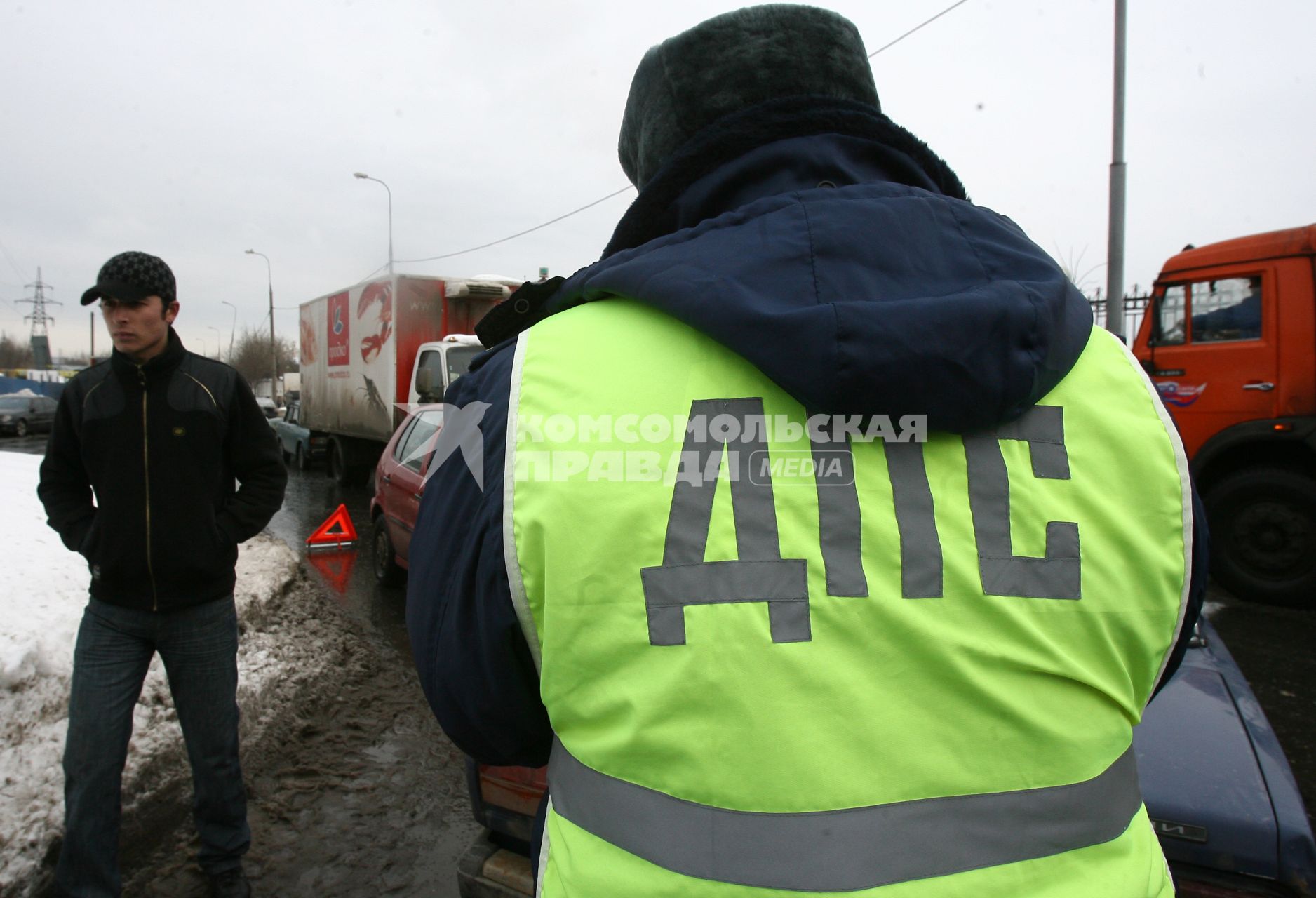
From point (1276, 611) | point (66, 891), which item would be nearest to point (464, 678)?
point (66, 891)

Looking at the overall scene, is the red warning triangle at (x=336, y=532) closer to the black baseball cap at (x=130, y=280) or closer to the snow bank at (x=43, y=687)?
the snow bank at (x=43, y=687)

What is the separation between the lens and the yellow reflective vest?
92 cm

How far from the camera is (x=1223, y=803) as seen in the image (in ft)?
6.73

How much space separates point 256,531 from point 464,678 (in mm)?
2210

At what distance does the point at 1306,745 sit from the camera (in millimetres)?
4234

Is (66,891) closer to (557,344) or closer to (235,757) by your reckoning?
(235,757)

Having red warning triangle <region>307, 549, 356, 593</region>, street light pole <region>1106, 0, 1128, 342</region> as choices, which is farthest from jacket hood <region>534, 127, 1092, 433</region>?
street light pole <region>1106, 0, 1128, 342</region>

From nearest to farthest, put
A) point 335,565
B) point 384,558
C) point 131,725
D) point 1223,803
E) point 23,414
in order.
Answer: point 1223,803, point 131,725, point 384,558, point 335,565, point 23,414

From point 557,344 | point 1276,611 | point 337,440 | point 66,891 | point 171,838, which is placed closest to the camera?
point 557,344

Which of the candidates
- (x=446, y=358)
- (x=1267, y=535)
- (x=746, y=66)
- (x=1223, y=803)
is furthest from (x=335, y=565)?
(x=1267, y=535)

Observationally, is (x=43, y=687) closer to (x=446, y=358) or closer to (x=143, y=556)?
(x=143, y=556)

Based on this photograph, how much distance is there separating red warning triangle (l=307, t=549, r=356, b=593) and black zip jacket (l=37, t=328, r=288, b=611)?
4.64 m

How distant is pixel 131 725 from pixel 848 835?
267 cm

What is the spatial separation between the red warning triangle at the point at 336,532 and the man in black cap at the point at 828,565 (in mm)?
8837
